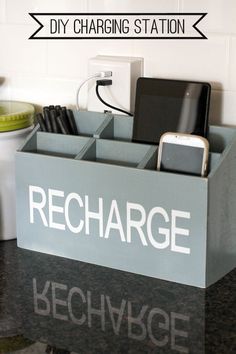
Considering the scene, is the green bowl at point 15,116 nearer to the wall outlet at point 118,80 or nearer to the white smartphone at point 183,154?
the wall outlet at point 118,80

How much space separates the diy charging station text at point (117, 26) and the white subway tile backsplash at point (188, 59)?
16 millimetres

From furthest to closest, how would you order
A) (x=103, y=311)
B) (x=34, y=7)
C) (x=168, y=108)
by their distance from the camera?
(x=34, y=7) → (x=168, y=108) → (x=103, y=311)

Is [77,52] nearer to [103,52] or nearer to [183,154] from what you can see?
[103,52]

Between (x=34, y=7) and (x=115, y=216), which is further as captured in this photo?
(x=34, y=7)

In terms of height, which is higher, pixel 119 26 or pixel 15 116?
pixel 119 26

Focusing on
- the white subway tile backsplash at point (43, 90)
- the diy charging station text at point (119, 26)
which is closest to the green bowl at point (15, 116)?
the white subway tile backsplash at point (43, 90)

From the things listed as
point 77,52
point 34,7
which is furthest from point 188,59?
point 34,7

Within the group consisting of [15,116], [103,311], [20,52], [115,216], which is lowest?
[103,311]

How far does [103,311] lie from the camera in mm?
1041

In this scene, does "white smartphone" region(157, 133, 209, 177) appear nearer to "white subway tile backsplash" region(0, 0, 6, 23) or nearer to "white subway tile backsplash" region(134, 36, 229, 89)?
"white subway tile backsplash" region(134, 36, 229, 89)

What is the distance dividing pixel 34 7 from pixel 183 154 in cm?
49

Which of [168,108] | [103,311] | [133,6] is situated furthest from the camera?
[133,6]

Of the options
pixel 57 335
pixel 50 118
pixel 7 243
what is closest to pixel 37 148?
pixel 50 118

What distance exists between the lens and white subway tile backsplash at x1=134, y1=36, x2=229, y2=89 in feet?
4.12
